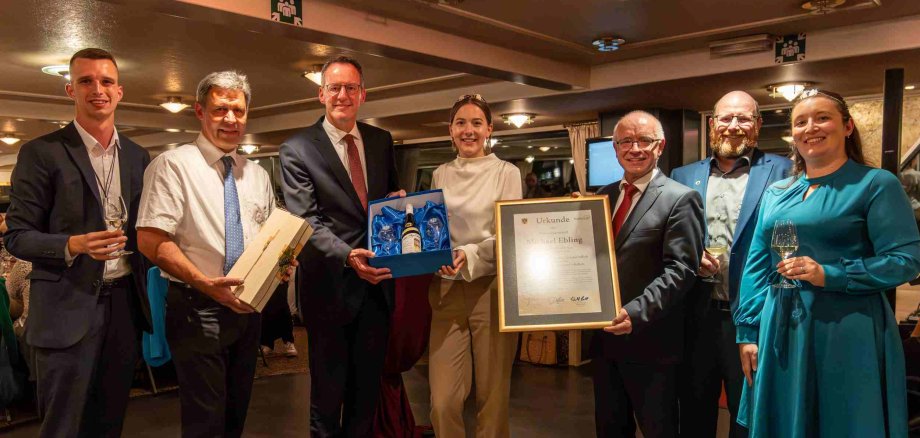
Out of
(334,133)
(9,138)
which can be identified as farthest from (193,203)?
(9,138)

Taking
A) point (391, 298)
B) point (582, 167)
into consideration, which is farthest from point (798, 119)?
point (582, 167)

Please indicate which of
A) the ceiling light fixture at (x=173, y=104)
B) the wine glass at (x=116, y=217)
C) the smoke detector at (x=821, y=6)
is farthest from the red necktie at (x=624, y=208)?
the ceiling light fixture at (x=173, y=104)

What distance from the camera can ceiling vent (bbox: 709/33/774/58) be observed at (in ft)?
21.5

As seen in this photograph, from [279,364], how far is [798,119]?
5.57 meters

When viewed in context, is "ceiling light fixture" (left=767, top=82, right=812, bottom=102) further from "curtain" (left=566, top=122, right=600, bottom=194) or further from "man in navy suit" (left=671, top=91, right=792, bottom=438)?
"man in navy suit" (left=671, top=91, right=792, bottom=438)

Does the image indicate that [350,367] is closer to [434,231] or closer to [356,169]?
[434,231]

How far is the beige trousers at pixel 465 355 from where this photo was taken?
2.81 m

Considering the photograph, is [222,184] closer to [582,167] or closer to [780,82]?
[780,82]

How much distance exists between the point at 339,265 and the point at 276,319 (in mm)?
4214

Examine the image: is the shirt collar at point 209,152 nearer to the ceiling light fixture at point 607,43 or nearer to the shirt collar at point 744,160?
the shirt collar at point 744,160

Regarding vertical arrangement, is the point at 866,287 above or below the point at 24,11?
below

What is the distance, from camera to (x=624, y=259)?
2646 millimetres

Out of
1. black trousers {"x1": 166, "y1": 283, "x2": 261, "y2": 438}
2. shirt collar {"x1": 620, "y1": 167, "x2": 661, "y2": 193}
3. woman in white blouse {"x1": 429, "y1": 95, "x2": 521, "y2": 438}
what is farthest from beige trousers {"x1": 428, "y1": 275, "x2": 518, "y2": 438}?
black trousers {"x1": 166, "y1": 283, "x2": 261, "y2": 438}

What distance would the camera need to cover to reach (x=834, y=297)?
2258 mm
